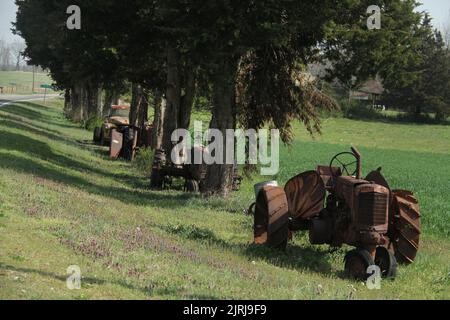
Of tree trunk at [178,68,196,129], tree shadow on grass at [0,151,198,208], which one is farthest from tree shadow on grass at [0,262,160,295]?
tree trunk at [178,68,196,129]

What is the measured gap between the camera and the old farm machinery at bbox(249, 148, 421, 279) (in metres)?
9.01

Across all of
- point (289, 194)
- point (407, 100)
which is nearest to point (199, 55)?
point (289, 194)

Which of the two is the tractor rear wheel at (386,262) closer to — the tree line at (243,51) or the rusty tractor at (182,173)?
the tree line at (243,51)

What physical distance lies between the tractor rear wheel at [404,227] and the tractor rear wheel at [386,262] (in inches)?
29.6

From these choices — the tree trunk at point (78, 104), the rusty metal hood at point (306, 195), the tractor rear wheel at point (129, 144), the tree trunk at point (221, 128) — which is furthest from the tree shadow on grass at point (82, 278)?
the tree trunk at point (78, 104)

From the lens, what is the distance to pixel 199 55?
15258 mm

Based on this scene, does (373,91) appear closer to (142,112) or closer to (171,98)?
(142,112)

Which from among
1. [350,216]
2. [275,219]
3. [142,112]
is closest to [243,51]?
[275,219]

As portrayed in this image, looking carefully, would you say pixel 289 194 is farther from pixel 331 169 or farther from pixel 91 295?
pixel 91 295

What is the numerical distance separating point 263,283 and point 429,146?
2659 inches

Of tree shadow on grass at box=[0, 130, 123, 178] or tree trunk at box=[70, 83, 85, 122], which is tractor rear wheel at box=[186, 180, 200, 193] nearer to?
tree shadow on grass at box=[0, 130, 123, 178]

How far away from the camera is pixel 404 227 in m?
9.84

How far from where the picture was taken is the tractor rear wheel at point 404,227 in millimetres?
9820
